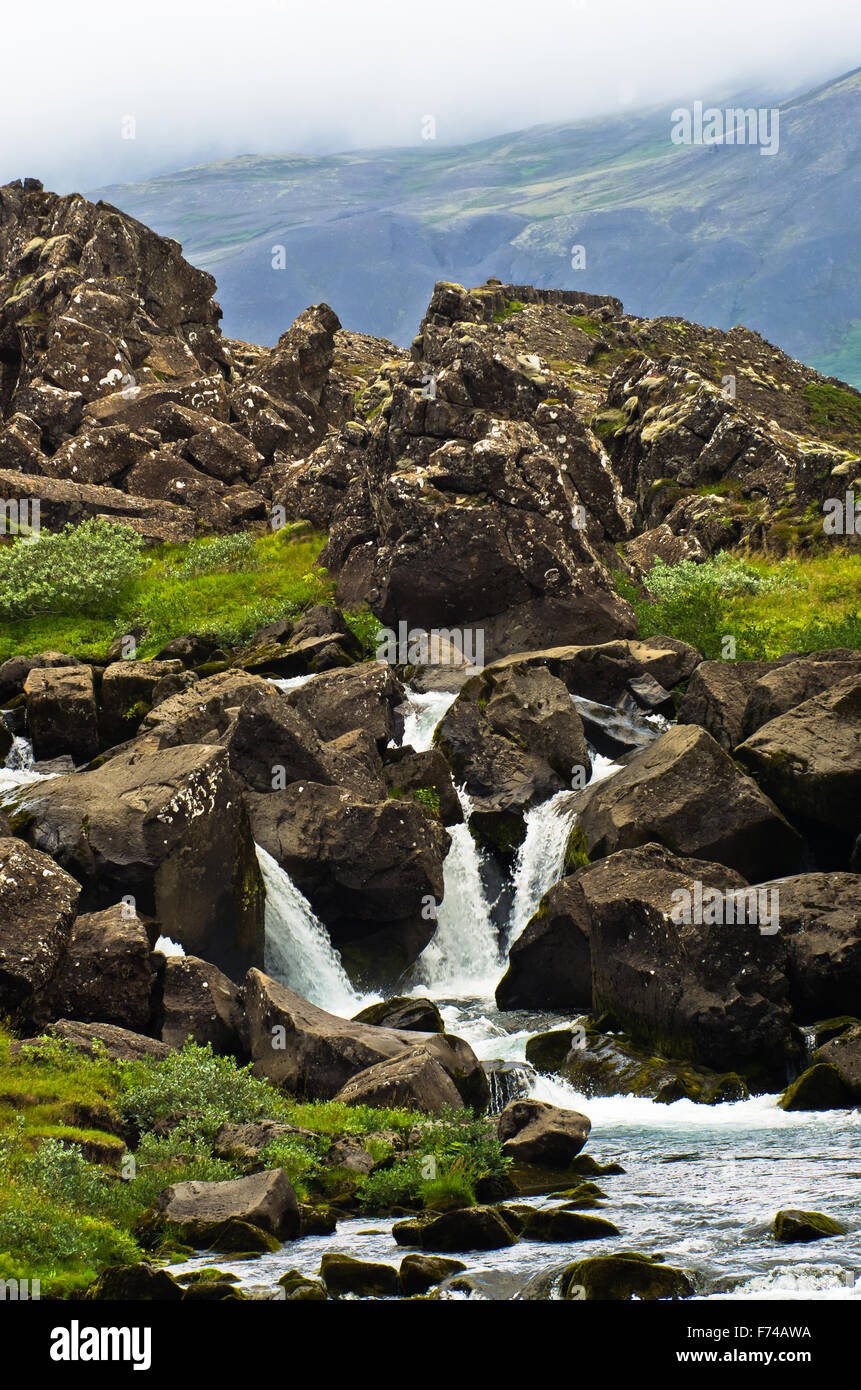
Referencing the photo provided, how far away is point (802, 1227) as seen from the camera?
12750mm

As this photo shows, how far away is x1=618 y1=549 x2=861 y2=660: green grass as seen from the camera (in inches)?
1682

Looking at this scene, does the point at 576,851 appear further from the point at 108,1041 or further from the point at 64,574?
the point at 64,574

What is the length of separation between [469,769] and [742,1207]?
67.0ft

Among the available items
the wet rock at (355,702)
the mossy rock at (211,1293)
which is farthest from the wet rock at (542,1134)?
the wet rock at (355,702)

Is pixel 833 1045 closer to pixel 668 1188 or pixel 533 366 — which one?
pixel 668 1188

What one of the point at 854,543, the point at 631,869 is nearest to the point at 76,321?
the point at 854,543

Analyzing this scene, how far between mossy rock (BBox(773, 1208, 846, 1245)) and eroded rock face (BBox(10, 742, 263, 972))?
1439 centimetres

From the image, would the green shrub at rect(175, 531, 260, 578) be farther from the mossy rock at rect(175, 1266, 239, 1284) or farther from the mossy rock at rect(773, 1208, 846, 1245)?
the mossy rock at rect(773, 1208, 846, 1245)

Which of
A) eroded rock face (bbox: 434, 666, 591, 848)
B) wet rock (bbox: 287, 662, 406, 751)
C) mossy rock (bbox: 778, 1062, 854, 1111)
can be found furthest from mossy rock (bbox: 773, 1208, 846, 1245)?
wet rock (bbox: 287, 662, 406, 751)

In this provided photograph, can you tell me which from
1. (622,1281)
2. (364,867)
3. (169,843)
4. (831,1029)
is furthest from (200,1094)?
(364,867)

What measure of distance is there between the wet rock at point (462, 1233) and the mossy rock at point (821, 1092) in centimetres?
757

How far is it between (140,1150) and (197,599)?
36960mm

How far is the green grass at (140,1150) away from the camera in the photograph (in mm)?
12508

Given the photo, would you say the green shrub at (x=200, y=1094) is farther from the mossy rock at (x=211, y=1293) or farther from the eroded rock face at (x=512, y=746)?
the eroded rock face at (x=512, y=746)
